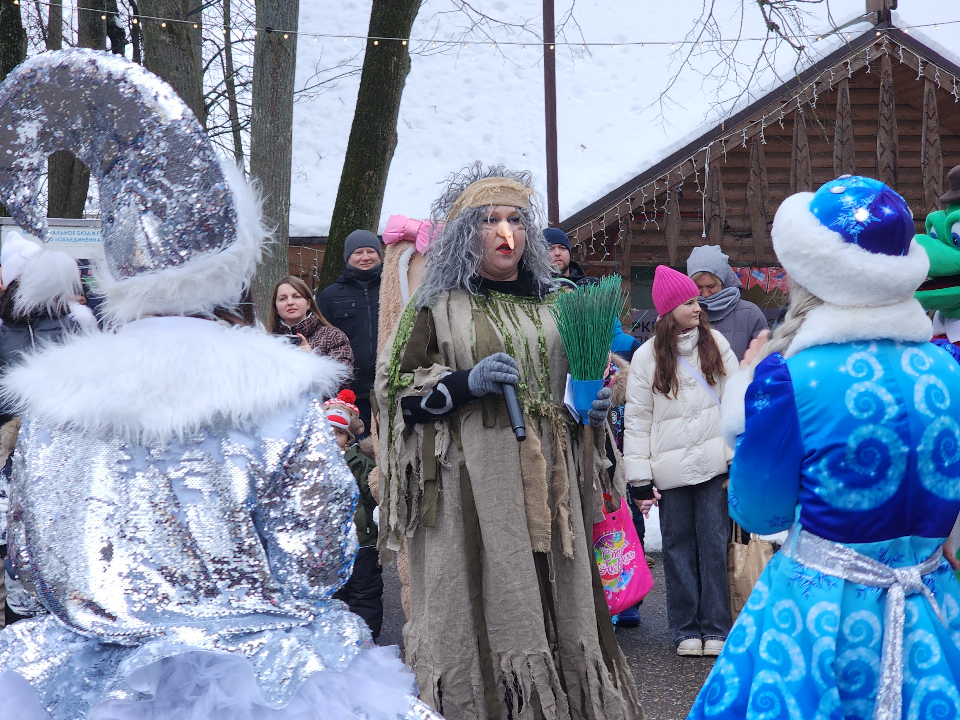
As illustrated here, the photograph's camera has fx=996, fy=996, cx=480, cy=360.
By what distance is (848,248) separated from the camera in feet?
7.52

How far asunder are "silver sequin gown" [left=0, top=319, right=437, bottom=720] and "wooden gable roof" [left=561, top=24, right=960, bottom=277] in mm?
9534

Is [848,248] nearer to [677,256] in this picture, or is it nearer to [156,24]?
[156,24]

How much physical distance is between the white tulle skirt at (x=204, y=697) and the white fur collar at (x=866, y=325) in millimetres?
Result: 1300

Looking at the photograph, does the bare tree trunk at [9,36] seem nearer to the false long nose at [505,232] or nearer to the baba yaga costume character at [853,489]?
the false long nose at [505,232]

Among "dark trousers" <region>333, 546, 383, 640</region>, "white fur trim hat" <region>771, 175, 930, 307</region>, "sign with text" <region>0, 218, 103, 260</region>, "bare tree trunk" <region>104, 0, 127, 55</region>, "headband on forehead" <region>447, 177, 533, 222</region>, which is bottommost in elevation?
"dark trousers" <region>333, 546, 383, 640</region>

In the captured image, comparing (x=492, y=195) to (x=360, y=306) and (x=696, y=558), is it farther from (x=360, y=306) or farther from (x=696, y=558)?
(x=360, y=306)

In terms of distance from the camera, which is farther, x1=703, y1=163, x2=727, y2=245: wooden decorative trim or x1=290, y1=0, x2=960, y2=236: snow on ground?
x1=290, y1=0, x2=960, y2=236: snow on ground

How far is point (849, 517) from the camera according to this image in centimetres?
224

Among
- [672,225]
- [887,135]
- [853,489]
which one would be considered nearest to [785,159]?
[887,135]

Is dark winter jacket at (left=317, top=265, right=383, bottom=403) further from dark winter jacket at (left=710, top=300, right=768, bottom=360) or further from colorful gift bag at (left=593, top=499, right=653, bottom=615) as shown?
colorful gift bag at (left=593, top=499, right=653, bottom=615)

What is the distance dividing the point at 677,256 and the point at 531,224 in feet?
26.9

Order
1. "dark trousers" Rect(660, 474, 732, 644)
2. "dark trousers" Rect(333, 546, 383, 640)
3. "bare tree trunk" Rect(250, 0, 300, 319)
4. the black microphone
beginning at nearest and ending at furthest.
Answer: the black microphone
"dark trousers" Rect(660, 474, 732, 644)
"dark trousers" Rect(333, 546, 383, 640)
"bare tree trunk" Rect(250, 0, 300, 319)

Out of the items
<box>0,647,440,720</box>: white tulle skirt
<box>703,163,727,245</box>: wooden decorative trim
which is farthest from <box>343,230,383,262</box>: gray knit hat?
<box>703,163,727,245</box>: wooden decorative trim

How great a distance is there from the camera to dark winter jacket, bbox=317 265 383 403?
260 inches
